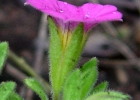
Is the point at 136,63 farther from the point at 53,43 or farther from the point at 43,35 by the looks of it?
the point at 53,43

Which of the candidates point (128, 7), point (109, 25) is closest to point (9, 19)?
point (109, 25)

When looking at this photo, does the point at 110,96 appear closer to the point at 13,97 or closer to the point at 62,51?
the point at 62,51

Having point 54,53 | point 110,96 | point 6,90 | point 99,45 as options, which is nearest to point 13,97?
→ point 6,90

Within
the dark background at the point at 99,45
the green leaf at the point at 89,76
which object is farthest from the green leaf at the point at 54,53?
the dark background at the point at 99,45

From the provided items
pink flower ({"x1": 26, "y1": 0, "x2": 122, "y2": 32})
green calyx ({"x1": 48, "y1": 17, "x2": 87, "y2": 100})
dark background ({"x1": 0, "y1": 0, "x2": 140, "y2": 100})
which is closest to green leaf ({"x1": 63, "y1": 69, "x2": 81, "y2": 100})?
green calyx ({"x1": 48, "y1": 17, "x2": 87, "y2": 100})

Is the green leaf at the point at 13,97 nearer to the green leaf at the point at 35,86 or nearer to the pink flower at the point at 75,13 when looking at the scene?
the green leaf at the point at 35,86

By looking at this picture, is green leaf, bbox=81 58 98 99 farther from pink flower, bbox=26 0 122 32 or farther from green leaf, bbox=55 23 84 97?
pink flower, bbox=26 0 122 32
